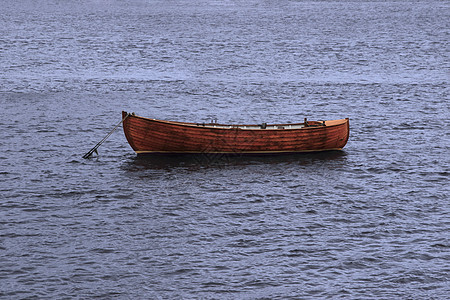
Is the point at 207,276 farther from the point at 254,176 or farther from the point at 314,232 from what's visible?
the point at 254,176

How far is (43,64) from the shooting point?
8550 centimetres

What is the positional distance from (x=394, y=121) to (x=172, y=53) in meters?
48.7

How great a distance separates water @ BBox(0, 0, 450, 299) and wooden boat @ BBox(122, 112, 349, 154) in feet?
2.86

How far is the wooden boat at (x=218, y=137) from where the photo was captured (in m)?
42.6

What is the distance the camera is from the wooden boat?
42562mm

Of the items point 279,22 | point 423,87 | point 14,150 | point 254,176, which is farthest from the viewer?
point 279,22

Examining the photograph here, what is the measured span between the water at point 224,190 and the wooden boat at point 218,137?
34.3 inches

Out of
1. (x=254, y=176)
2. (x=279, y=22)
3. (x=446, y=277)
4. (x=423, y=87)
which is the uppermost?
(x=279, y=22)

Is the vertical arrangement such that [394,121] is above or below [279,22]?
below

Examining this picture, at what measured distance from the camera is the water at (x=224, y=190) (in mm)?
27828

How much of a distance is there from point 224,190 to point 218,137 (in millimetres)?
5650

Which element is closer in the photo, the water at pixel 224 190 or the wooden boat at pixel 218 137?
the water at pixel 224 190

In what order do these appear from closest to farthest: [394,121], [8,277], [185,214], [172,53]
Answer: [8,277] → [185,214] → [394,121] → [172,53]

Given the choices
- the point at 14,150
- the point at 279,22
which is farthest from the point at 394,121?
the point at 279,22
